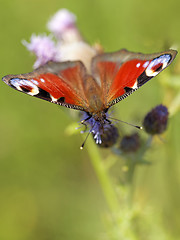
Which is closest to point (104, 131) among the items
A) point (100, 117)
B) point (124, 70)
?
point (100, 117)

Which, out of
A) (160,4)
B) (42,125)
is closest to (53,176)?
(42,125)

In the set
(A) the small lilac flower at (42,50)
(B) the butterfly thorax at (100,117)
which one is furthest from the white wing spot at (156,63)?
(A) the small lilac flower at (42,50)

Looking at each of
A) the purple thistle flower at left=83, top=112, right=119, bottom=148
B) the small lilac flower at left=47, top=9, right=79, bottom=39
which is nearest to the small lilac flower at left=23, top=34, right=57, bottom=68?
the small lilac flower at left=47, top=9, right=79, bottom=39

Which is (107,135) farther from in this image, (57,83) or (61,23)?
(61,23)

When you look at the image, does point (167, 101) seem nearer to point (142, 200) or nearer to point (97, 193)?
point (142, 200)

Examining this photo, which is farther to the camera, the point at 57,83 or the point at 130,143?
the point at 130,143

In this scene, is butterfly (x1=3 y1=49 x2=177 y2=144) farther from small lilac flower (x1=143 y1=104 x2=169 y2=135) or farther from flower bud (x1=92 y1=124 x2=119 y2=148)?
small lilac flower (x1=143 y1=104 x2=169 y2=135)
